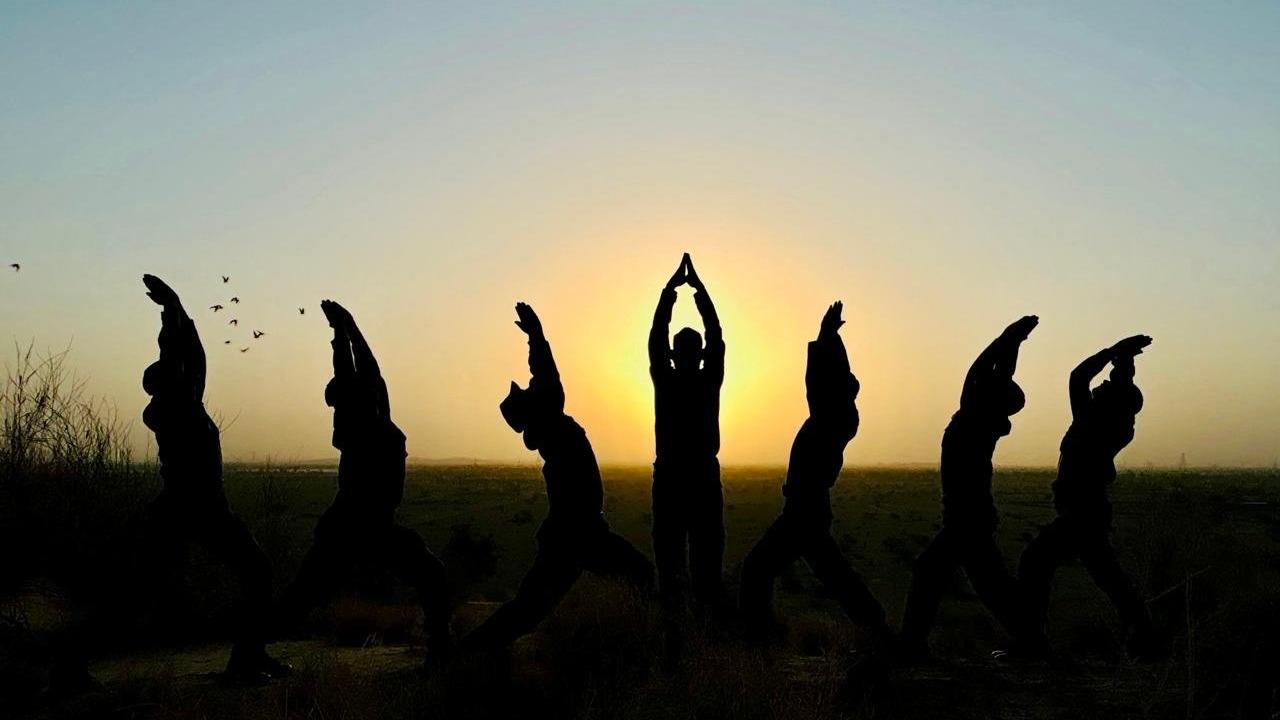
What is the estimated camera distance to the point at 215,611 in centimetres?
1180

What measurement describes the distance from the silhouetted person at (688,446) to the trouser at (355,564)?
6.96 ft

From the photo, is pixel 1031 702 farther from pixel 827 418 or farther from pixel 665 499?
pixel 665 499

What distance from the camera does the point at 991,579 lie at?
866 centimetres

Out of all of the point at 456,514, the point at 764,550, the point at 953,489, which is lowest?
the point at 456,514

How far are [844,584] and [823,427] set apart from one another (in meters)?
1.52

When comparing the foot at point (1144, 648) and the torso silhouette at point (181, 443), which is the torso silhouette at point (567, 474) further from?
the foot at point (1144, 648)

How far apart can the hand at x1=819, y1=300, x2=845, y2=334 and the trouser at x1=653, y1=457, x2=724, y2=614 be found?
1753 millimetres

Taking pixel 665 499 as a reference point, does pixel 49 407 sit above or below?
above

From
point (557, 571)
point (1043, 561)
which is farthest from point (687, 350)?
point (1043, 561)

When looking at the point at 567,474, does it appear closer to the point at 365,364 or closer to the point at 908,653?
the point at 365,364

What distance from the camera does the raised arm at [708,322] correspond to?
877 centimetres

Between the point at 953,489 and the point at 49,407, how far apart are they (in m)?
12.8

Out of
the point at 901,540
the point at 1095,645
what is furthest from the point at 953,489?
the point at 901,540

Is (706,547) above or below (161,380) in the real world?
below
